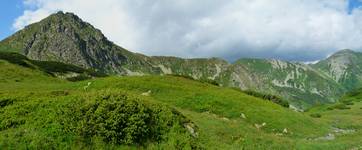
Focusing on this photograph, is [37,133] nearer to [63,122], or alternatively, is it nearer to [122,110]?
[63,122]

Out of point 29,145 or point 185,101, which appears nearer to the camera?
point 29,145

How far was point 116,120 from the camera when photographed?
2348 centimetres

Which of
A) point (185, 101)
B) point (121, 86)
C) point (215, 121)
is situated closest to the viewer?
point (215, 121)

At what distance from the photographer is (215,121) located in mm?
40719

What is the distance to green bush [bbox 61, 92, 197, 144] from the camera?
2302 cm

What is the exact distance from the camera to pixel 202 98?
184 feet

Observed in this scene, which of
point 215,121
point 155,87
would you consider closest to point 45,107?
point 215,121

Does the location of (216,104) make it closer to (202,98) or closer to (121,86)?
(202,98)

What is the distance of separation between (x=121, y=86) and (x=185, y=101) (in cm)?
1105

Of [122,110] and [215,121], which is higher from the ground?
[122,110]

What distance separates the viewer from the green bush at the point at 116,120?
75.5 feet

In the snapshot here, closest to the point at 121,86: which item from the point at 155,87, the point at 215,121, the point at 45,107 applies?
the point at 155,87

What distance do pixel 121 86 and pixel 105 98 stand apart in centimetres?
3495

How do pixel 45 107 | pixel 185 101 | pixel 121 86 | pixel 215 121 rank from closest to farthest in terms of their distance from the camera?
pixel 45 107 < pixel 215 121 < pixel 185 101 < pixel 121 86
